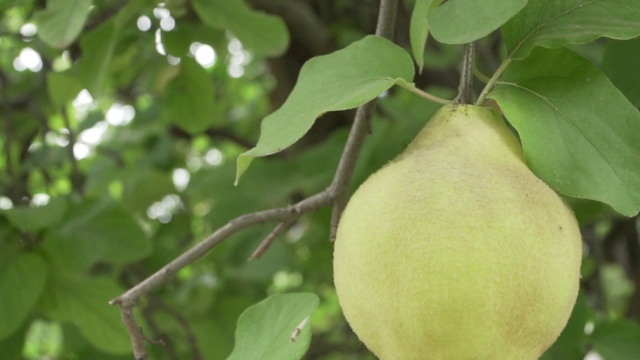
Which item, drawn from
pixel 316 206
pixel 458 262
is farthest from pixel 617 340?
pixel 458 262

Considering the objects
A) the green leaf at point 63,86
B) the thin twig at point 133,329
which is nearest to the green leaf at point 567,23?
the thin twig at point 133,329

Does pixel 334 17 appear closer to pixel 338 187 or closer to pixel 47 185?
pixel 47 185

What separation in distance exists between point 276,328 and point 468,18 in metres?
0.33

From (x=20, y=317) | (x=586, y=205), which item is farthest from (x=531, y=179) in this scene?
(x=20, y=317)

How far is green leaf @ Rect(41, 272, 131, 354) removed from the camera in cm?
148

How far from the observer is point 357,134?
98cm

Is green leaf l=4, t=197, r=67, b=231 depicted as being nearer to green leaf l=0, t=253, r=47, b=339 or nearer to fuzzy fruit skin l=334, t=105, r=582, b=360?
green leaf l=0, t=253, r=47, b=339

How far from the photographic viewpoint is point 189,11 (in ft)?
5.34

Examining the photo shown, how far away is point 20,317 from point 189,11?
2.07ft

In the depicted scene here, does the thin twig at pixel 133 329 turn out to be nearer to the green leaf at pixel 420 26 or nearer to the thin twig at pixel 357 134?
the thin twig at pixel 357 134

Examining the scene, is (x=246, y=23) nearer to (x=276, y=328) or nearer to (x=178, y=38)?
(x=178, y=38)

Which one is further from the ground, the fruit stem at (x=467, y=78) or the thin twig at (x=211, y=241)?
the fruit stem at (x=467, y=78)

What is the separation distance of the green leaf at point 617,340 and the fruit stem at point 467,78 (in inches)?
25.5

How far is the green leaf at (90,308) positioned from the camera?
1.48m
